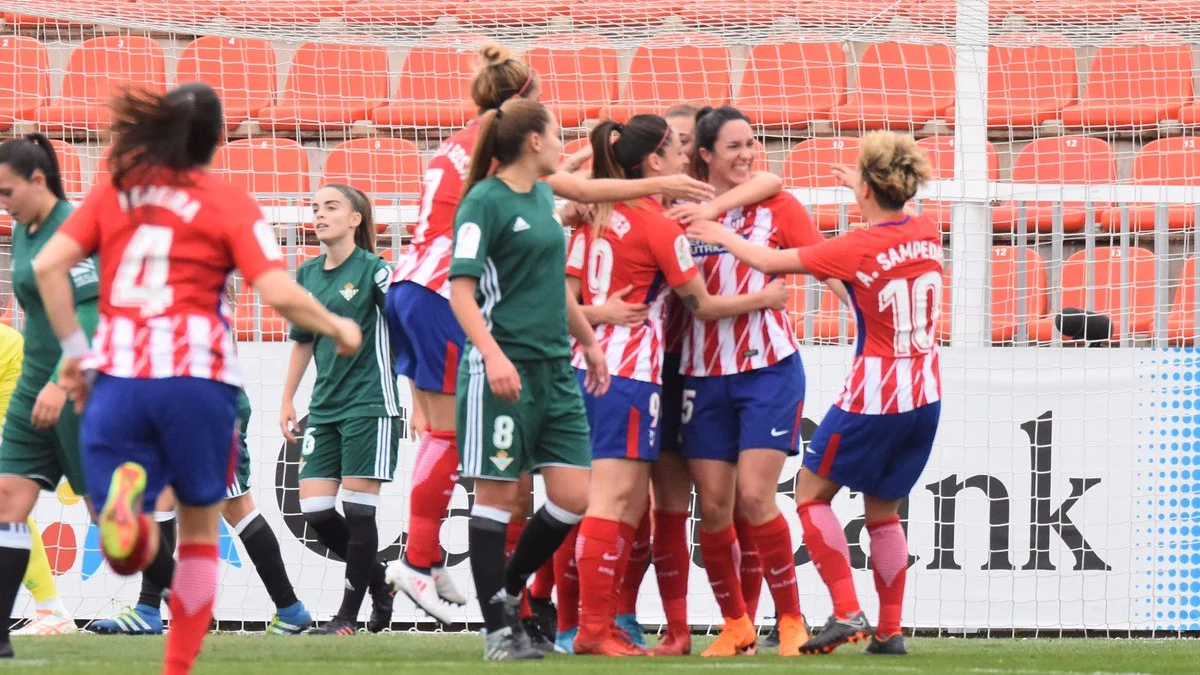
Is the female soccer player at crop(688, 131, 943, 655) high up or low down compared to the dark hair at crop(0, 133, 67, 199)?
down

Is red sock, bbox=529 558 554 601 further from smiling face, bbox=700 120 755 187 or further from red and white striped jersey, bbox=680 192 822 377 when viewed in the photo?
smiling face, bbox=700 120 755 187

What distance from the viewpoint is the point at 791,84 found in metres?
11.1

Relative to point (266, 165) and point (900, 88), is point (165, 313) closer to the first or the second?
point (266, 165)

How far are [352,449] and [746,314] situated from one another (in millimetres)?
2174

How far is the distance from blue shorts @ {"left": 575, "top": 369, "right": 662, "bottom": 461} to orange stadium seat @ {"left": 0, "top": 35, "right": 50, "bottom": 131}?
22.2 feet

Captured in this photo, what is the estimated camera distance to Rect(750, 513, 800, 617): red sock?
247 inches

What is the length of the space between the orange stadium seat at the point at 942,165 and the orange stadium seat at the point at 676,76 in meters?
1.63

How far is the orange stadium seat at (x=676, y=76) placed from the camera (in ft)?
36.1

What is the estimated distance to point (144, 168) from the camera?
13.6 ft

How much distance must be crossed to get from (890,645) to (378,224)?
171 inches

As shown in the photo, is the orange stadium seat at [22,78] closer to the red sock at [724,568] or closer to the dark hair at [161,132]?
the red sock at [724,568]

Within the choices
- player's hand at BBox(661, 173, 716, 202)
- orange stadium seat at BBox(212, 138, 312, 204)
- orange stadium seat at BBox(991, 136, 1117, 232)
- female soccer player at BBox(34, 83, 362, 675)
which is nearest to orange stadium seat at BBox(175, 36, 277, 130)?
orange stadium seat at BBox(212, 138, 312, 204)

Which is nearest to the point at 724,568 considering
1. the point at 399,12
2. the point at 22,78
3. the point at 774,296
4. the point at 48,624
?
the point at 774,296

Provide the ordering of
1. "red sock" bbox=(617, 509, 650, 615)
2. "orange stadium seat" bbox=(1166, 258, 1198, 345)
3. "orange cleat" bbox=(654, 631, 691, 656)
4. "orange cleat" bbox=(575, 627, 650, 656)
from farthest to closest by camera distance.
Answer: "orange stadium seat" bbox=(1166, 258, 1198, 345) → "red sock" bbox=(617, 509, 650, 615) → "orange cleat" bbox=(654, 631, 691, 656) → "orange cleat" bbox=(575, 627, 650, 656)
